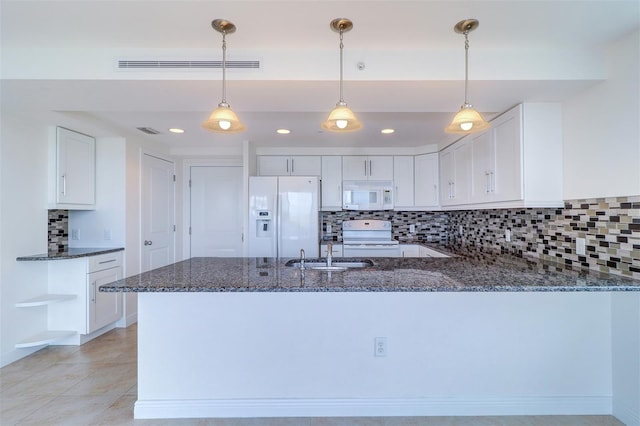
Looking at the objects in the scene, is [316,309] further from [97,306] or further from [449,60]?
[97,306]

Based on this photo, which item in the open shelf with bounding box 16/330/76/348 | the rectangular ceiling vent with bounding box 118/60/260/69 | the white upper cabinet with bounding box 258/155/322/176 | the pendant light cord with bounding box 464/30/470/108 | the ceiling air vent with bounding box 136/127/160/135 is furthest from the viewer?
the white upper cabinet with bounding box 258/155/322/176

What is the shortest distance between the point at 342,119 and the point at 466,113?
687 mm

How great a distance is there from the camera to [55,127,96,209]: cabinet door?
2979 mm

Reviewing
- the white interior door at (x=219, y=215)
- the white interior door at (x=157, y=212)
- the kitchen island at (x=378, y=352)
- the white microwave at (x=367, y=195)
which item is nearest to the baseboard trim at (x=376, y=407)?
the kitchen island at (x=378, y=352)

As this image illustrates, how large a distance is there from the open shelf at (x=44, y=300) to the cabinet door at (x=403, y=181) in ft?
12.4

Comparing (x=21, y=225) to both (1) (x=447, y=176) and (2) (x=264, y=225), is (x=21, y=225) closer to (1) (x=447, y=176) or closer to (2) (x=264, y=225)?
(2) (x=264, y=225)

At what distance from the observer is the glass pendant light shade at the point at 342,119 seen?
→ 171 centimetres

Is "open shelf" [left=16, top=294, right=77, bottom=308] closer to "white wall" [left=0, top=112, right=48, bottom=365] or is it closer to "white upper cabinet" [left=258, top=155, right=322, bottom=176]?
"white wall" [left=0, top=112, right=48, bottom=365]

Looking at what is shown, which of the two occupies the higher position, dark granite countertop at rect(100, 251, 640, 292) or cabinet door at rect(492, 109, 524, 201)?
cabinet door at rect(492, 109, 524, 201)

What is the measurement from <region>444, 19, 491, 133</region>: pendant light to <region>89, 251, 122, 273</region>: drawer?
3.36 meters

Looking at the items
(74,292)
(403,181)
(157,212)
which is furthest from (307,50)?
(157,212)

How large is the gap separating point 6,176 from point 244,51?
2.40 m

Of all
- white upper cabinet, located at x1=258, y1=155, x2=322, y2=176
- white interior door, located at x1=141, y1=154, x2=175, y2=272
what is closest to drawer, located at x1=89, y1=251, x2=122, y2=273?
white interior door, located at x1=141, y1=154, x2=175, y2=272

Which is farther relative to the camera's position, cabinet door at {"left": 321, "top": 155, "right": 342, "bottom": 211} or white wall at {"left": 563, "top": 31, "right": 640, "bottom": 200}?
cabinet door at {"left": 321, "top": 155, "right": 342, "bottom": 211}
